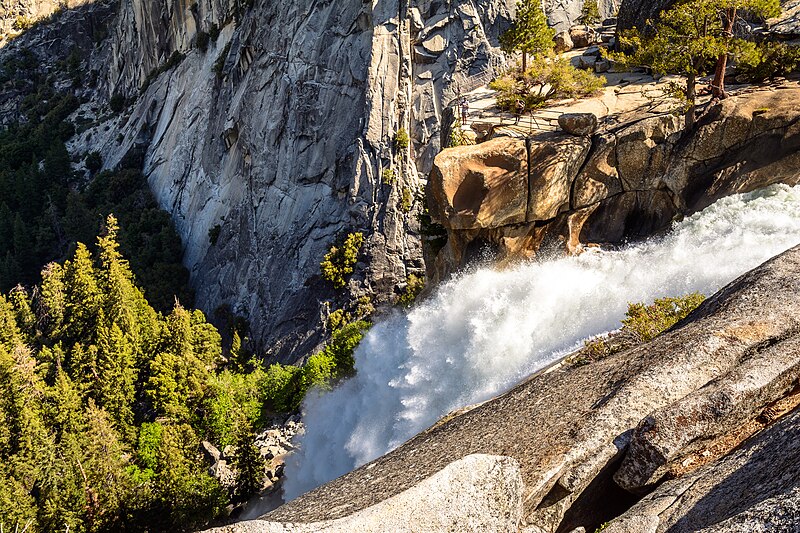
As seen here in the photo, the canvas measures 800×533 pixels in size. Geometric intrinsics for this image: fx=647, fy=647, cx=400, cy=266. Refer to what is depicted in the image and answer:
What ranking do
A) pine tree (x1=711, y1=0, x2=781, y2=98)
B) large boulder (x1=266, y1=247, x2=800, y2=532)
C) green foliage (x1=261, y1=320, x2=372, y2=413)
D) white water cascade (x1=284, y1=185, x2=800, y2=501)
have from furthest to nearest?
green foliage (x1=261, y1=320, x2=372, y2=413) < pine tree (x1=711, y1=0, x2=781, y2=98) < white water cascade (x1=284, y1=185, x2=800, y2=501) < large boulder (x1=266, y1=247, x2=800, y2=532)

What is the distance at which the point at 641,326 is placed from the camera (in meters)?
15.0

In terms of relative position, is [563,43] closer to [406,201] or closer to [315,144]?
[406,201]

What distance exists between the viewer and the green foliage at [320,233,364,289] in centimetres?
4169

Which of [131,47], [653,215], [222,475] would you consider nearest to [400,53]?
[653,215]

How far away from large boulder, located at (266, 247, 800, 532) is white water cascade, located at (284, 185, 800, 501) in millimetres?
5702

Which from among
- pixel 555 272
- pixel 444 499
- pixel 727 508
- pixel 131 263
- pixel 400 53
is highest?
pixel 400 53

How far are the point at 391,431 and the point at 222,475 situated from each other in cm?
1209

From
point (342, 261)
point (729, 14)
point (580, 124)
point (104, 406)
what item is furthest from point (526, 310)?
point (104, 406)

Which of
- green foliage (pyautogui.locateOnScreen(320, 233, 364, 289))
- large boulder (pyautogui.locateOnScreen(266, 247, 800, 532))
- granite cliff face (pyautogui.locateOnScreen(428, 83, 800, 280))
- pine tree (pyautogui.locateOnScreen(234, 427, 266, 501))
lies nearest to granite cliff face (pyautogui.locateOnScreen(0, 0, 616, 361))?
green foliage (pyautogui.locateOnScreen(320, 233, 364, 289))

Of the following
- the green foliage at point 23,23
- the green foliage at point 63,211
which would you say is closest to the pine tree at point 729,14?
the green foliage at point 63,211

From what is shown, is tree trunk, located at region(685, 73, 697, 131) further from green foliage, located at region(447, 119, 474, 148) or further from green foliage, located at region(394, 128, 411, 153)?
green foliage, located at region(394, 128, 411, 153)

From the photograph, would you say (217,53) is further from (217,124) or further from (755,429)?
(755,429)

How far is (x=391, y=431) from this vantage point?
2261 cm

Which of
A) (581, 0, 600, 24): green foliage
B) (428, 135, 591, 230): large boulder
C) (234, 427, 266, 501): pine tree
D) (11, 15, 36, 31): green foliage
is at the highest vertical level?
(11, 15, 36, 31): green foliage
